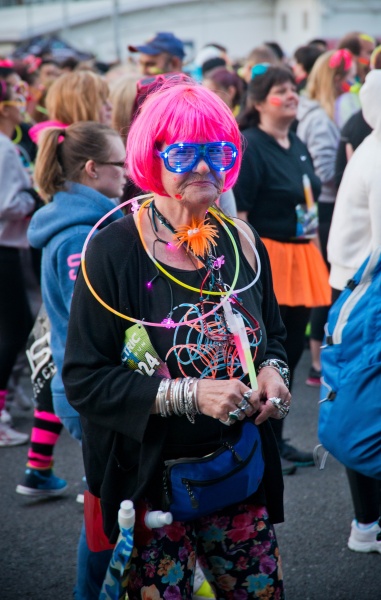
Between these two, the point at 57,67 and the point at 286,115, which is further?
the point at 57,67

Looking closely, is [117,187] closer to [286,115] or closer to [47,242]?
[47,242]

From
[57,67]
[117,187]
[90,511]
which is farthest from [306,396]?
[57,67]

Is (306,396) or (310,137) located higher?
(310,137)

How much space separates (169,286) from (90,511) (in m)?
0.71

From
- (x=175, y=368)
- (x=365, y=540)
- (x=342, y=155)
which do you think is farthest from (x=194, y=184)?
(x=342, y=155)

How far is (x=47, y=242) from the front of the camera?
3498mm

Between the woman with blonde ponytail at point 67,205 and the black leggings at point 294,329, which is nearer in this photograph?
the woman with blonde ponytail at point 67,205

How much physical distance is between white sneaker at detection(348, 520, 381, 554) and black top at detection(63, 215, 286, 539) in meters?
1.62

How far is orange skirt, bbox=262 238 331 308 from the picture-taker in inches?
182

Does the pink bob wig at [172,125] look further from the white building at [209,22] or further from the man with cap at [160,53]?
the white building at [209,22]

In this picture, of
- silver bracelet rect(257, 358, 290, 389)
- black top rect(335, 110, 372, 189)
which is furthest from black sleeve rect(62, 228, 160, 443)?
black top rect(335, 110, 372, 189)

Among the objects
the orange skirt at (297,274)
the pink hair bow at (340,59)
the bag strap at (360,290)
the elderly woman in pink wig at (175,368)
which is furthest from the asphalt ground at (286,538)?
the pink hair bow at (340,59)

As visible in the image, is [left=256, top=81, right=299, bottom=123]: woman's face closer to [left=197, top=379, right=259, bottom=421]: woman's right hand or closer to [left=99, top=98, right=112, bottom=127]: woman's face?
[left=99, top=98, right=112, bottom=127]: woman's face

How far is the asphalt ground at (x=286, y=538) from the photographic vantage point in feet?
11.4
